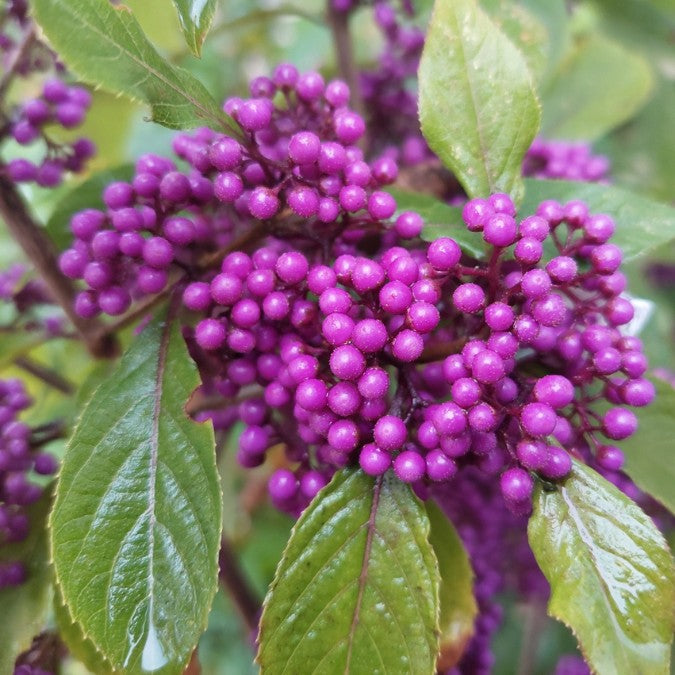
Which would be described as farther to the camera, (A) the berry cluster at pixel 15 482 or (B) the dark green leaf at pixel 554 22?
(B) the dark green leaf at pixel 554 22

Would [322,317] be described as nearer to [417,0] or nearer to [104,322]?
[104,322]

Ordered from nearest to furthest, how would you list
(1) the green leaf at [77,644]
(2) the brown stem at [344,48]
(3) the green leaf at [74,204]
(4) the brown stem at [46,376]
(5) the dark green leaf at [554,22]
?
1. (1) the green leaf at [77,644]
2. (3) the green leaf at [74,204]
3. (4) the brown stem at [46,376]
4. (2) the brown stem at [344,48]
5. (5) the dark green leaf at [554,22]

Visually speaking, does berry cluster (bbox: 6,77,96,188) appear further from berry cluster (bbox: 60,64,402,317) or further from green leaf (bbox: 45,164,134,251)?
berry cluster (bbox: 60,64,402,317)

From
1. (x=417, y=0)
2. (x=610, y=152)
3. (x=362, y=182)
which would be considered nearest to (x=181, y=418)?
(x=362, y=182)

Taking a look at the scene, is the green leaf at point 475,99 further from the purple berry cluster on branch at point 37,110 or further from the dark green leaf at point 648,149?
the dark green leaf at point 648,149

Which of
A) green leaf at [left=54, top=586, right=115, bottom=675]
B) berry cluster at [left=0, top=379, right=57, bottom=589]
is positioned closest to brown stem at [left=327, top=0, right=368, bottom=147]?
berry cluster at [left=0, top=379, right=57, bottom=589]

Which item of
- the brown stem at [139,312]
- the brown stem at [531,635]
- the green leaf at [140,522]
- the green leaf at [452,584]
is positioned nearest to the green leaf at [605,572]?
the green leaf at [452,584]

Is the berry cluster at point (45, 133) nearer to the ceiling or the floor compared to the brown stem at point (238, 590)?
nearer to the ceiling
